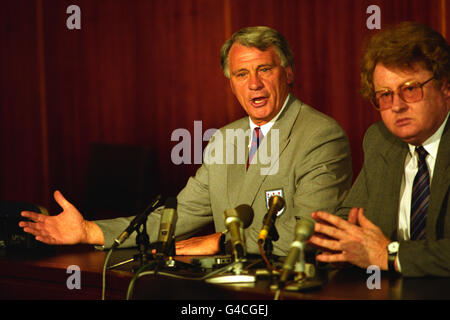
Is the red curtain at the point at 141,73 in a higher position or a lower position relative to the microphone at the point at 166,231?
higher

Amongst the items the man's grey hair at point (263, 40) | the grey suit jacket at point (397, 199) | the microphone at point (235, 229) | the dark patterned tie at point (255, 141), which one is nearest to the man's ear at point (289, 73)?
the man's grey hair at point (263, 40)

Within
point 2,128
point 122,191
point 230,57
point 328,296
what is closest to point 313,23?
point 230,57

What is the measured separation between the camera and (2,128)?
5844mm

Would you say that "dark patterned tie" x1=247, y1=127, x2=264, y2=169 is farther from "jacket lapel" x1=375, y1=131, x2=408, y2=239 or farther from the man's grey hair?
"jacket lapel" x1=375, y1=131, x2=408, y2=239

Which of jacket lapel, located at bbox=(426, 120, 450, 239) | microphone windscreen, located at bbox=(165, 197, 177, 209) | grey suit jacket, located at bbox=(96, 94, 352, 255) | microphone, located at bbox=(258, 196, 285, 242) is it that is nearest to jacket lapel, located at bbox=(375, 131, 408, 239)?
jacket lapel, located at bbox=(426, 120, 450, 239)

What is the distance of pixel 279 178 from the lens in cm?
288

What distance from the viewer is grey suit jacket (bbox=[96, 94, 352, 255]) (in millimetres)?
2744

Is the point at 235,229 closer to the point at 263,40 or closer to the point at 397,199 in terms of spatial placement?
the point at 397,199

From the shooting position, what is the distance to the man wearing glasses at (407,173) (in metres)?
2.12

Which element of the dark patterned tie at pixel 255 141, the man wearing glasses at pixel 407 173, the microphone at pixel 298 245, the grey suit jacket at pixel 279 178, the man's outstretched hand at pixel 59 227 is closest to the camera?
the microphone at pixel 298 245

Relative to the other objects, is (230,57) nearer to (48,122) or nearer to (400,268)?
(400,268)

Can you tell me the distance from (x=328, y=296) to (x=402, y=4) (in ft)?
8.54

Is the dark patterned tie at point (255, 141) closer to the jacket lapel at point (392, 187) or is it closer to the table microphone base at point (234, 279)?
the jacket lapel at point (392, 187)

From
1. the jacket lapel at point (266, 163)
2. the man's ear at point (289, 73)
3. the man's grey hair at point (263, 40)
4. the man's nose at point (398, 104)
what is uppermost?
the man's grey hair at point (263, 40)
